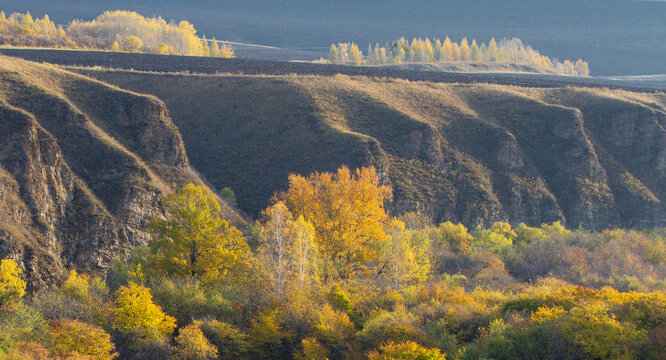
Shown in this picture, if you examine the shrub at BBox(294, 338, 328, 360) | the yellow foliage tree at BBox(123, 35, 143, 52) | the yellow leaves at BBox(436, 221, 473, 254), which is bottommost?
the yellow leaves at BBox(436, 221, 473, 254)

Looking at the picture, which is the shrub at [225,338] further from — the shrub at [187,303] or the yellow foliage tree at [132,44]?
the yellow foliage tree at [132,44]

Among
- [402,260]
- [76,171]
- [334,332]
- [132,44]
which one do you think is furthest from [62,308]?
[132,44]

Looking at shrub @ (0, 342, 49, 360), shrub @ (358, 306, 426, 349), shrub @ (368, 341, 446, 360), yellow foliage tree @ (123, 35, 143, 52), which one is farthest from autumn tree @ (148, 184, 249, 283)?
yellow foliage tree @ (123, 35, 143, 52)

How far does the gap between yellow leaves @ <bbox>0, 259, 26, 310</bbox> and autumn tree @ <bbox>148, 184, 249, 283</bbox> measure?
33.7 ft

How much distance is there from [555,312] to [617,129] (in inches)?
3167

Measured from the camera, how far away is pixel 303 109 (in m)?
97.0

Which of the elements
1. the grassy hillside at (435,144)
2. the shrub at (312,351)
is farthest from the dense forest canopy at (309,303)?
the grassy hillside at (435,144)

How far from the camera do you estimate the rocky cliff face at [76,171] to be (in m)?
51.1

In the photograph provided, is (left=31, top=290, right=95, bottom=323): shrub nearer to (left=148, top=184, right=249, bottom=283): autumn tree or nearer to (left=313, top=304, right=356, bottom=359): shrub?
(left=148, top=184, right=249, bottom=283): autumn tree

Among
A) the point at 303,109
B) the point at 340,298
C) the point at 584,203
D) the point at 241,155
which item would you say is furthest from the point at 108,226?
the point at 584,203

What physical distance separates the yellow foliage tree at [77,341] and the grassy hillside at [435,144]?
4129 centimetres

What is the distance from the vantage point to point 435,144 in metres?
93.8

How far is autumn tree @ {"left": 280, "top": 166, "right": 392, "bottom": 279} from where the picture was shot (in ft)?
187

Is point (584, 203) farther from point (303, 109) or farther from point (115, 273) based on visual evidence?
point (115, 273)
